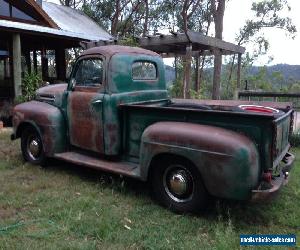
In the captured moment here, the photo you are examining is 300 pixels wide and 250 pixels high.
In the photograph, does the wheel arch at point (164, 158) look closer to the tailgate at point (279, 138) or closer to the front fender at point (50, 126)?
the tailgate at point (279, 138)

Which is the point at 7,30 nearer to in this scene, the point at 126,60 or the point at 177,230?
the point at 126,60

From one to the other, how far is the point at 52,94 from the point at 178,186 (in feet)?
10.1

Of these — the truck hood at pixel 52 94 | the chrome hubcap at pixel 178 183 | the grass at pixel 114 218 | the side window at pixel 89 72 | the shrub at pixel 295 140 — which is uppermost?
the side window at pixel 89 72

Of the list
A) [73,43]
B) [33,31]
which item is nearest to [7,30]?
[33,31]

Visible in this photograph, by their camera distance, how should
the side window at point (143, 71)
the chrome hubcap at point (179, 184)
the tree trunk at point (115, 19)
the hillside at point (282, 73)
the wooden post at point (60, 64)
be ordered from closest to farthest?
the chrome hubcap at point (179, 184) → the side window at point (143, 71) → the wooden post at point (60, 64) → the hillside at point (282, 73) → the tree trunk at point (115, 19)

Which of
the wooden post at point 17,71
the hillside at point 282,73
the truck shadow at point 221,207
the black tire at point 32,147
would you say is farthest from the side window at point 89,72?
the hillside at point 282,73

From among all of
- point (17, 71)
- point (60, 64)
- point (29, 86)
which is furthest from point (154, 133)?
point (60, 64)

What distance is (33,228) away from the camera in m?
4.11

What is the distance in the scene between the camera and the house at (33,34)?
12.1 meters

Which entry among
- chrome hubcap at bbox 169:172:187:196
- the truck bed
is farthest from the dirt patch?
chrome hubcap at bbox 169:172:187:196

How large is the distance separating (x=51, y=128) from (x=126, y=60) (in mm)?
1621

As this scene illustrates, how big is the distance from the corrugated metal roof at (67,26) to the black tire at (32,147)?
5512 millimetres

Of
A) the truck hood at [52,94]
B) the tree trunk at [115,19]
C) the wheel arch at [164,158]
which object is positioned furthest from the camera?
the tree trunk at [115,19]

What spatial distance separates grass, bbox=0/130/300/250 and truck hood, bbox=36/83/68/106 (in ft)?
4.38
